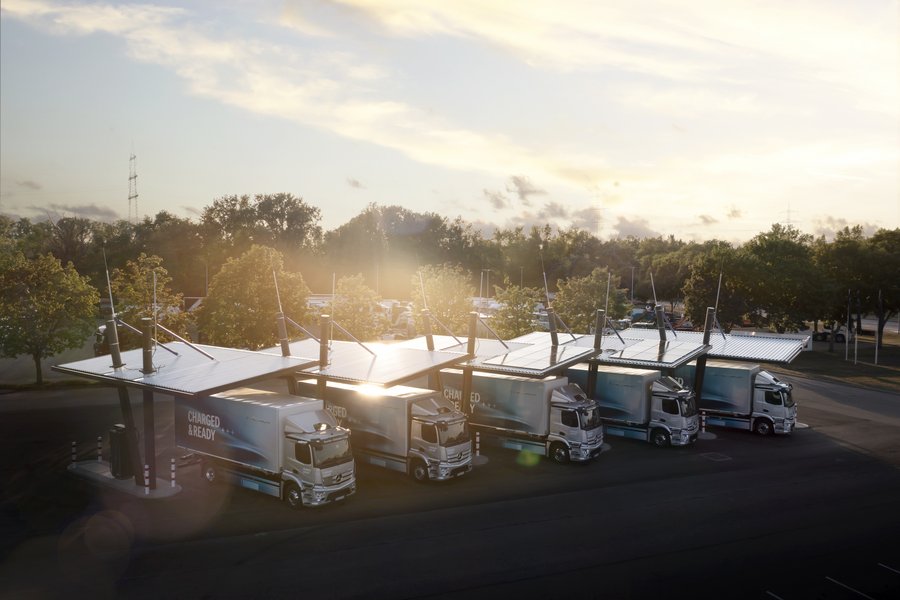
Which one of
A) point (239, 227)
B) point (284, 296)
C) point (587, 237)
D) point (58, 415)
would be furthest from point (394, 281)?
point (58, 415)

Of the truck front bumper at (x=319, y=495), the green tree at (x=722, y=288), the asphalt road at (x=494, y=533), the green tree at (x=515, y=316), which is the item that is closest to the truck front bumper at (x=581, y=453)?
the asphalt road at (x=494, y=533)

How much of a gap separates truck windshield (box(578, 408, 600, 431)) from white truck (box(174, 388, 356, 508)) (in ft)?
31.4

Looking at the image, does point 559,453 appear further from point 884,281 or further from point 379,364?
point 884,281

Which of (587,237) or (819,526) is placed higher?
(587,237)

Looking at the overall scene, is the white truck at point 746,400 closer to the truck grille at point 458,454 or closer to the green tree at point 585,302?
the truck grille at point 458,454

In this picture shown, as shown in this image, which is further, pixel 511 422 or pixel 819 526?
pixel 511 422

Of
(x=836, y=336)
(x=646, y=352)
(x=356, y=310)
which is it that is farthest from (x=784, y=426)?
(x=836, y=336)

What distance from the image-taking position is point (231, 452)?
2164cm

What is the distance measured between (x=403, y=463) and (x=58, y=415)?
66.5 ft

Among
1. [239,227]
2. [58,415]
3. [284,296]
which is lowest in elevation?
[58,415]

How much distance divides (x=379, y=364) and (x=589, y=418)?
8.70 metres

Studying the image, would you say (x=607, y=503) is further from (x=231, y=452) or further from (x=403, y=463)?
(x=231, y=452)

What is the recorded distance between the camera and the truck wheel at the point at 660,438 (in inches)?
1133

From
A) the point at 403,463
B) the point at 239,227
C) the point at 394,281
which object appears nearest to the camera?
the point at 403,463
